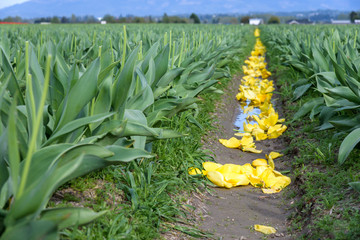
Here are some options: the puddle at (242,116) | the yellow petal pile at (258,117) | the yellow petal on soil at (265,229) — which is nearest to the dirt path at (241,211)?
the yellow petal on soil at (265,229)

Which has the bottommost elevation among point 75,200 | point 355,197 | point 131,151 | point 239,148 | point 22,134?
point 239,148

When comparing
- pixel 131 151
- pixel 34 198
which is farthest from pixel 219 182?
pixel 34 198

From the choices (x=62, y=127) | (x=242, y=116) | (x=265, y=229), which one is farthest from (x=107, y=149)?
(x=242, y=116)

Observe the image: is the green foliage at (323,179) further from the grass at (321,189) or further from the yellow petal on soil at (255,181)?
the yellow petal on soil at (255,181)

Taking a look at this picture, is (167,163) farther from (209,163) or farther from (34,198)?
(34,198)

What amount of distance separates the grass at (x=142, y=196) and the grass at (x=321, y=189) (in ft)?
2.24

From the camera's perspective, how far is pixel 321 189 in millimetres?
3035

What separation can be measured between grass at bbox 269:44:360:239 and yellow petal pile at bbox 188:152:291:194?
122 millimetres

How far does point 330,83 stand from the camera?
4.58m

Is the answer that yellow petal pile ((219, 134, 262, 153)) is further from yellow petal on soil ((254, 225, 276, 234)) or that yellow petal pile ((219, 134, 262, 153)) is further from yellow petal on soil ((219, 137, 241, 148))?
yellow petal on soil ((254, 225, 276, 234))

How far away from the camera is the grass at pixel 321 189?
2488mm

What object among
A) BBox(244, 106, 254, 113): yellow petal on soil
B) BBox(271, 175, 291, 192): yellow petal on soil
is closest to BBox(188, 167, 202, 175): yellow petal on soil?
BBox(271, 175, 291, 192): yellow petal on soil

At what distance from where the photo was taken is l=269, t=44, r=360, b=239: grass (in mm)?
2488

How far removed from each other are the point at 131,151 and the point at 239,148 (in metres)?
2.45
